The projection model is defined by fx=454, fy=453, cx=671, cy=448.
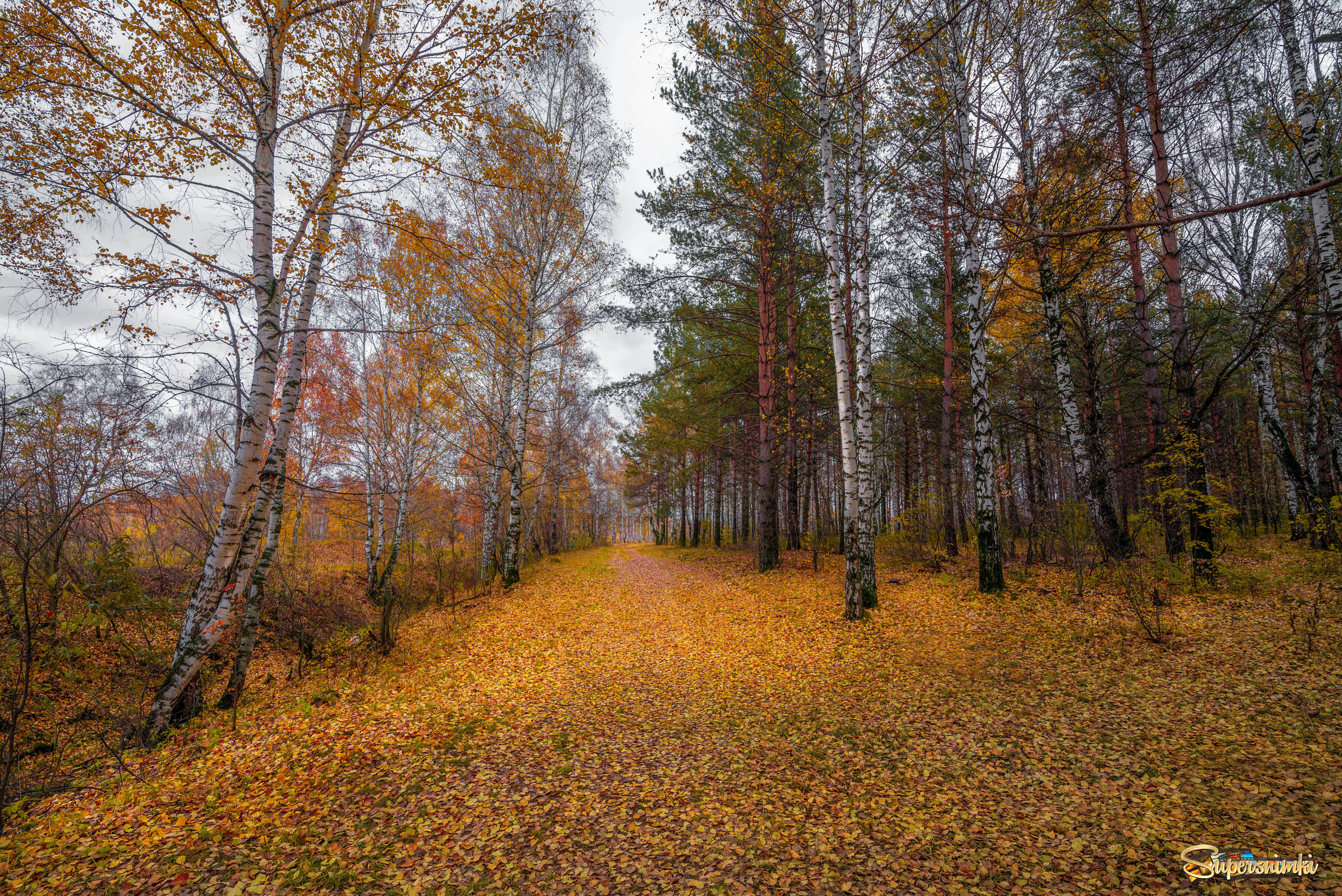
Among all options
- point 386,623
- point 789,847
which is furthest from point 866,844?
point 386,623

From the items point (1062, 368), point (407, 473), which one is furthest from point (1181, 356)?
point (407, 473)

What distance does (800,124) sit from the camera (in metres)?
9.54

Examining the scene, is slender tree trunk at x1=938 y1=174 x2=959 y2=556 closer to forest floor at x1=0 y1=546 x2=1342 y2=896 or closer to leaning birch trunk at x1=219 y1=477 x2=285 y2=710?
forest floor at x1=0 y1=546 x2=1342 y2=896

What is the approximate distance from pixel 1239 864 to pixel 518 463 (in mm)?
11258

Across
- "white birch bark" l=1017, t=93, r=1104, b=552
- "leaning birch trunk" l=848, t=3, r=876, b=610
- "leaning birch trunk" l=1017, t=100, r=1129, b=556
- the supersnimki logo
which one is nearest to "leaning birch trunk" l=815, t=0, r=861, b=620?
"leaning birch trunk" l=848, t=3, r=876, b=610

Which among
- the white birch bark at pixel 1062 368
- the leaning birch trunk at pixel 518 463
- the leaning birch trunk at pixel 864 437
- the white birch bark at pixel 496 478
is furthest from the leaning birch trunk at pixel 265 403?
the white birch bark at pixel 1062 368

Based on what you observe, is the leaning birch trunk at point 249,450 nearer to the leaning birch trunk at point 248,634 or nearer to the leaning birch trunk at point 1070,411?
the leaning birch trunk at point 248,634

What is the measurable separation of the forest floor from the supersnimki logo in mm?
62

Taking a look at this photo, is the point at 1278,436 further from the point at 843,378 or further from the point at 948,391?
the point at 843,378

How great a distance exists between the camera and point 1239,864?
8.07 ft

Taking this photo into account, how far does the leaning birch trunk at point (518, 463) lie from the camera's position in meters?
11.1

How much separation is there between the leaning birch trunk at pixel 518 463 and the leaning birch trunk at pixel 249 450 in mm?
5902

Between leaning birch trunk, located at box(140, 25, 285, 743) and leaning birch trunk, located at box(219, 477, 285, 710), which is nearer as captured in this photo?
leaning birch trunk, located at box(140, 25, 285, 743)

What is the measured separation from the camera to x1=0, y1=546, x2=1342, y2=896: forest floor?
2709 millimetres
